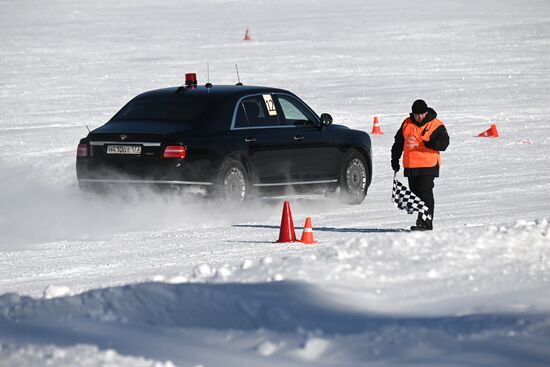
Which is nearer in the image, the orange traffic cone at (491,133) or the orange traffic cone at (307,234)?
the orange traffic cone at (307,234)

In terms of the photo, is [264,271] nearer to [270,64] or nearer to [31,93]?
[31,93]

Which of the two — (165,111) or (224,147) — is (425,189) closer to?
(224,147)

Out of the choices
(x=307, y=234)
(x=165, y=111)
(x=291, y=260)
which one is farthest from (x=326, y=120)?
(x=291, y=260)

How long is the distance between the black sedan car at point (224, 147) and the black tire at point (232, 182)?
11mm

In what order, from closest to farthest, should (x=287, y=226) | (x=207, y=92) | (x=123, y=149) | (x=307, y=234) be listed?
(x=307, y=234)
(x=287, y=226)
(x=123, y=149)
(x=207, y=92)

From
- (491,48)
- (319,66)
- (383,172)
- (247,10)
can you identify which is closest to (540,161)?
(383,172)

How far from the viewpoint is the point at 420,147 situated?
13.0 meters

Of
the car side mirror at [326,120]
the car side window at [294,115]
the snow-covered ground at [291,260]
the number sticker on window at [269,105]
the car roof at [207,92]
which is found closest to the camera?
the snow-covered ground at [291,260]

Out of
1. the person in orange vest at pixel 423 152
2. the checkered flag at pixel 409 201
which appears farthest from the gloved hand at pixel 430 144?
the checkered flag at pixel 409 201

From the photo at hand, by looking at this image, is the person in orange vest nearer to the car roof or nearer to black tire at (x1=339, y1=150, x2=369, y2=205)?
the car roof

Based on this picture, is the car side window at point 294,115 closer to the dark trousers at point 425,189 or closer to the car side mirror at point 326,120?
the car side mirror at point 326,120

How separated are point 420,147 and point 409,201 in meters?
0.56

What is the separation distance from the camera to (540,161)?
20609mm

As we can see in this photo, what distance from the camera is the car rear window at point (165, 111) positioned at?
14.3 meters
